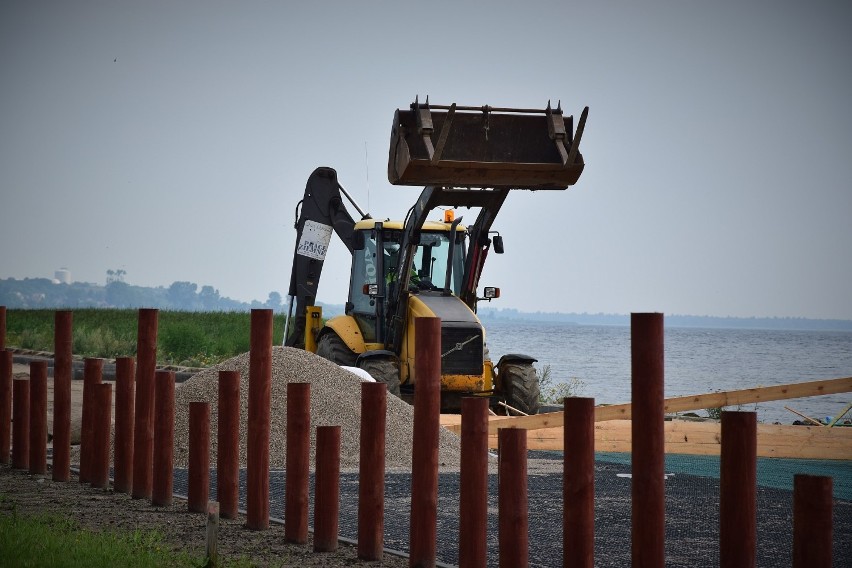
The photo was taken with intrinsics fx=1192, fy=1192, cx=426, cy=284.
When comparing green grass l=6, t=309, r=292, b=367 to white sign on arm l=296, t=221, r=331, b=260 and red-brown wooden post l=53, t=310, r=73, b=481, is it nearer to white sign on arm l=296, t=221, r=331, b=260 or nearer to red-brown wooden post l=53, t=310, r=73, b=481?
white sign on arm l=296, t=221, r=331, b=260

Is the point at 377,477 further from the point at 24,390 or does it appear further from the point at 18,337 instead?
the point at 18,337

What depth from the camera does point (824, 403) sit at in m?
32.2

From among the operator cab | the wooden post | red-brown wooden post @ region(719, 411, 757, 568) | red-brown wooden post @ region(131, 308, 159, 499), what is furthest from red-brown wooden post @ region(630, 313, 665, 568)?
the operator cab

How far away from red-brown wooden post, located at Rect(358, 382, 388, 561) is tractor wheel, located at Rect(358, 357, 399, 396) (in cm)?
864

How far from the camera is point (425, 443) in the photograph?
5961 mm

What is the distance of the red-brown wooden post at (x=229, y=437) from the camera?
24.2 feet

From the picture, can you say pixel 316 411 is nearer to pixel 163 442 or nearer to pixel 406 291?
pixel 163 442

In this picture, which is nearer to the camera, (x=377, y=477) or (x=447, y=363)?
(x=377, y=477)

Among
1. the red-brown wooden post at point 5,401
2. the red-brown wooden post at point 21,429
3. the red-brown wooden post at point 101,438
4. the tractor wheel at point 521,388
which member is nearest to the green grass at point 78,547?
the red-brown wooden post at point 101,438

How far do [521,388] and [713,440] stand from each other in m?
3.75

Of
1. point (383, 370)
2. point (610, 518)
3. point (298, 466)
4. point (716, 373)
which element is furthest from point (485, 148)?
point (716, 373)

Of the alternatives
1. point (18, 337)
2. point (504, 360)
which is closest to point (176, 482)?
point (504, 360)

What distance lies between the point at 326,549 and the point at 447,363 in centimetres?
899

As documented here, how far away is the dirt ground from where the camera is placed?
636cm
